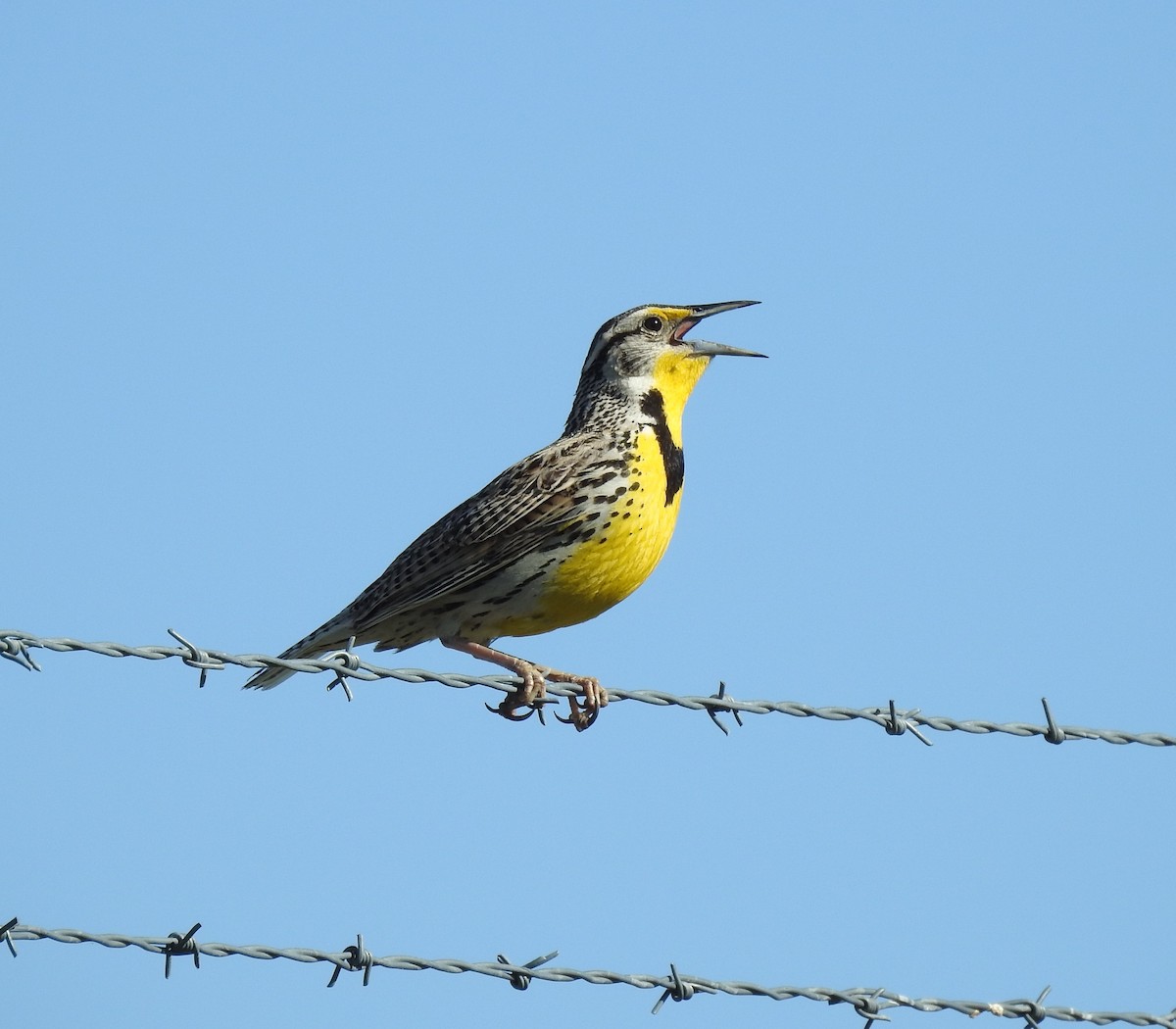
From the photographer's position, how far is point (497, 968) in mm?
4297

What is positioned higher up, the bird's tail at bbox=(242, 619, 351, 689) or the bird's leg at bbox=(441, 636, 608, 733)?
the bird's tail at bbox=(242, 619, 351, 689)

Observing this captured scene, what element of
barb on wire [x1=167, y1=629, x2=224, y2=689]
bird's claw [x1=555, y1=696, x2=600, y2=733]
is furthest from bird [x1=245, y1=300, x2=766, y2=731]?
barb on wire [x1=167, y1=629, x2=224, y2=689]

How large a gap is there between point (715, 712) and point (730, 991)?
2.71 feet

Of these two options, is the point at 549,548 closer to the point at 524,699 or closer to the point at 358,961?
the point at 524,699

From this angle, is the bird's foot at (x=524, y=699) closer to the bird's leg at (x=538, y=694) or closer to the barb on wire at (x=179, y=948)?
the bird's leg at (x=538, y=694)

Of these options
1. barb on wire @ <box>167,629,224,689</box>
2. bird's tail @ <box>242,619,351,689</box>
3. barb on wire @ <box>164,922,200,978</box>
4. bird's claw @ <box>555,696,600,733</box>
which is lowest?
barb on wire @ <box>164,922,200,978</box>

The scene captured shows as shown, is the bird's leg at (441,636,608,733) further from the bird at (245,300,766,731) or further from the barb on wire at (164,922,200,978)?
the barb on wire at (164,922,200,978)

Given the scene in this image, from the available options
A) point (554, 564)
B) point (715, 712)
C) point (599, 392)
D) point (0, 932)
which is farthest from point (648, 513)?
point (0, 932)

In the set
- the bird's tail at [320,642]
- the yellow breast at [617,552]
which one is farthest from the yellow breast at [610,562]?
the bird's tail at [320,642]

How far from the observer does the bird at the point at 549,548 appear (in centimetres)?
670

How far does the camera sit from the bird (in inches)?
264

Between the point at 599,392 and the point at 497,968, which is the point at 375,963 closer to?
the point at 497,968

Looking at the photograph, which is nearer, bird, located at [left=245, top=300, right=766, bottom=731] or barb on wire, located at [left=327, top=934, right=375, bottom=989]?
barb on wire, located at [left=327, top=934, right=375, bottom=989]

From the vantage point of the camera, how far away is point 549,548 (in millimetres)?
6750
